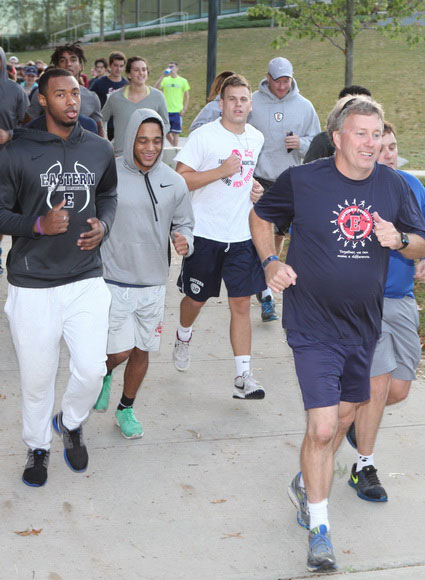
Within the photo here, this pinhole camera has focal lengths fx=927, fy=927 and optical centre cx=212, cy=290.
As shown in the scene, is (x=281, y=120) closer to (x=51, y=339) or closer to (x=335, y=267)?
(x=51, y=339)

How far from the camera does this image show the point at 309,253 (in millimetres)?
4465

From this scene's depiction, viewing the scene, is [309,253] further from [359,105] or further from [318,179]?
[359,105]

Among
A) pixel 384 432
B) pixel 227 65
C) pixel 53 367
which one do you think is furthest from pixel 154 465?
pixel 227 65

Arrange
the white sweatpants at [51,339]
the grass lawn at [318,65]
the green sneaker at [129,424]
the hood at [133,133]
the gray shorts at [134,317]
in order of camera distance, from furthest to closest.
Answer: the grass lawn at [318,65]
the green sneaker at [129,424]
the gray shorts at [134,317]
the hood at [133,133]
the white sweatpants at [51,339]

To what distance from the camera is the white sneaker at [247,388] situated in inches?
258

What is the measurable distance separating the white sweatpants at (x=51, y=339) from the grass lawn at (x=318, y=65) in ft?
53.8

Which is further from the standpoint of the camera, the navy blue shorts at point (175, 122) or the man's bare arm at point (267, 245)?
the navy blue shorts at point (175, 122)

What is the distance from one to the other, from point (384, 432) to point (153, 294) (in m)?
1.79

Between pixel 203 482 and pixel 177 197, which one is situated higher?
pixel 177 197

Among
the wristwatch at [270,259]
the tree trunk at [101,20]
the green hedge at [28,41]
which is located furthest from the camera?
the green hedge at [28,41]

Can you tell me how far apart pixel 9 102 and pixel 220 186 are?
2.62m

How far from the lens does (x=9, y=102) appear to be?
8383mm

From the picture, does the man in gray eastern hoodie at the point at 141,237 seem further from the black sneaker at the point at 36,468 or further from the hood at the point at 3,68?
the hood at the point at 3,68

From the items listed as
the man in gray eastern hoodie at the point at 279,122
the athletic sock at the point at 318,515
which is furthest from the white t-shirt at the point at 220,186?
the athletic sock at the point at 318,515
